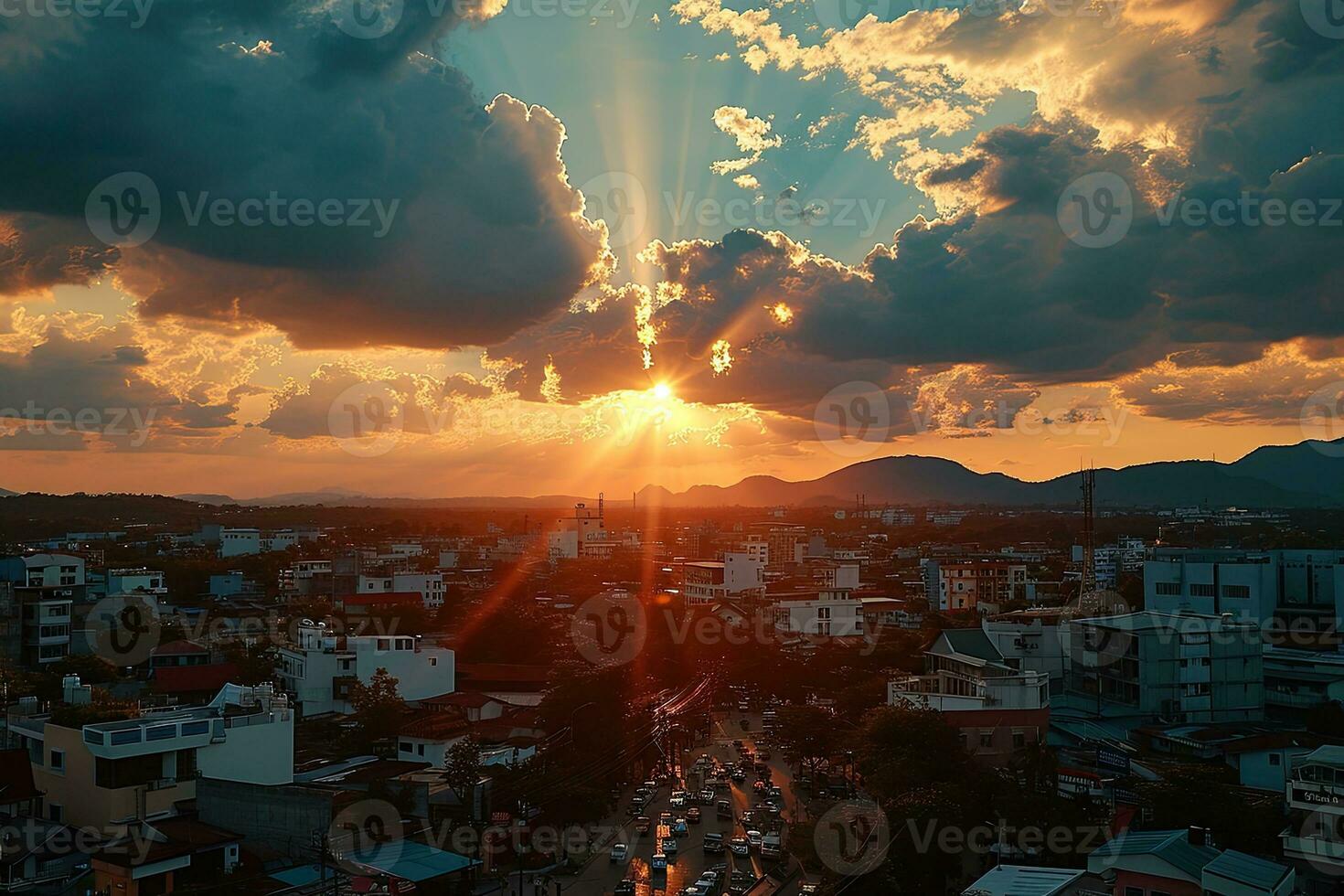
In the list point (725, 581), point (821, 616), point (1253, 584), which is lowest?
point (821, 616)

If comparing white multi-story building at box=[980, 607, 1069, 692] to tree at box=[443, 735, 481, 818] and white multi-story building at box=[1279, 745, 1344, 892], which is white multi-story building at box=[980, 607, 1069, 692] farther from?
tree at box=[443, 735, 481, 818]

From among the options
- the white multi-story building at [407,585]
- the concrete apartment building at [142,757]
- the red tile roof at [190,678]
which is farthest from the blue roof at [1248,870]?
the white multi-story building at [407,585]

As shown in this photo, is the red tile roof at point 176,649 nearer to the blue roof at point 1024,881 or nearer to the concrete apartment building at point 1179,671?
the blue roof at point 1024,881

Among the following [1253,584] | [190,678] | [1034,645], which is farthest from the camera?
[1253,584]

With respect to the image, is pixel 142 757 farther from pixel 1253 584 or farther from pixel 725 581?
pixel 725 581

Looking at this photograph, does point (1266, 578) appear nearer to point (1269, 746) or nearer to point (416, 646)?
point (1269, 746)

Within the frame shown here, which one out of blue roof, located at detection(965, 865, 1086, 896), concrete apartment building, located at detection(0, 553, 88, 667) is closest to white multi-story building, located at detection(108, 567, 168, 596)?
concrete apartment building, located at detection(0, 553, 88, 667)

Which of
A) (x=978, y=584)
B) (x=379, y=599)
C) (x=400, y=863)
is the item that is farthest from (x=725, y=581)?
(x=400, y=863)
